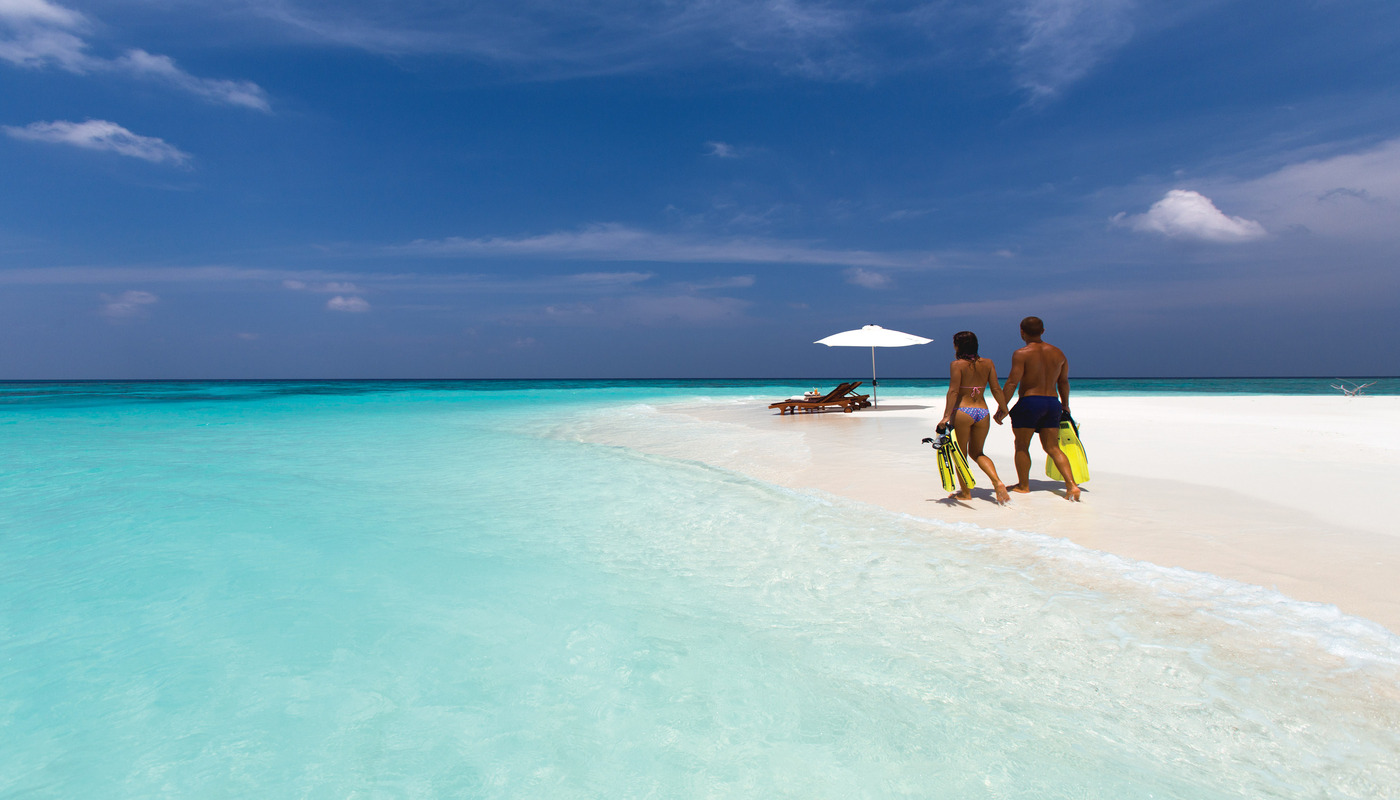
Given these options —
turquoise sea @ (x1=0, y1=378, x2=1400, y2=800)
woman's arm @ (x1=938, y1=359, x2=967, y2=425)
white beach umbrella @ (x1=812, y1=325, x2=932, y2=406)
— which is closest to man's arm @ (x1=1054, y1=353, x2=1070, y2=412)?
woman's arm @ (x1=938, y1=359, x2=967, y2=425)

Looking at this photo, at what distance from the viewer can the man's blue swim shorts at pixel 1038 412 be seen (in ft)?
20.0

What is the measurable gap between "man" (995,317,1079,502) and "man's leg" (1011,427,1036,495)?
0.06ft

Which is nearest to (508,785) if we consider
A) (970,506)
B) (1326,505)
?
(970,506)

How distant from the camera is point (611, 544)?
5.46m

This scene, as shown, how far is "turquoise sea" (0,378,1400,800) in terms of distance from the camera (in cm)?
241

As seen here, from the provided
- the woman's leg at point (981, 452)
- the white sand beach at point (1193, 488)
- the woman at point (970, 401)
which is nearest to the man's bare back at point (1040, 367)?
the woman at point (970, 401)

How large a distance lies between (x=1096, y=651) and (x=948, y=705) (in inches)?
39.7

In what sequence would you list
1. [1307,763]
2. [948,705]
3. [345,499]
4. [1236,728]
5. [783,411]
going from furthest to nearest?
1. [783,411]
2. [345,499]
3. [948,705]
4. [1236,728]
5. [1307,763]

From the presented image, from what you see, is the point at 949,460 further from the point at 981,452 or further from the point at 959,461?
the point at 981,452

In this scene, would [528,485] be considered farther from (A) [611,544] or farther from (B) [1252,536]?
(B) [1252,536]

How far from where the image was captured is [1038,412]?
614 centimetres

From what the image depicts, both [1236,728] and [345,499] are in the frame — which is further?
[345,499]

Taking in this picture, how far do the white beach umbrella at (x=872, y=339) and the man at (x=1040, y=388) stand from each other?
11.3 m

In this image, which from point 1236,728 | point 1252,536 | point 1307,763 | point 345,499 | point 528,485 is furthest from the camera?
point 528,485
